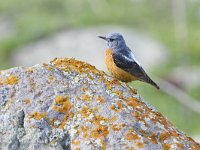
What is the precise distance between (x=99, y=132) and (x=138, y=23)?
35738 mm

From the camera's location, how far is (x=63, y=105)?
8.29m

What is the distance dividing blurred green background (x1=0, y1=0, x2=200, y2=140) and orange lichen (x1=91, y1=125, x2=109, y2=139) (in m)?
16.8

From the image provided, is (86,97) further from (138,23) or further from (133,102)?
(138,23)

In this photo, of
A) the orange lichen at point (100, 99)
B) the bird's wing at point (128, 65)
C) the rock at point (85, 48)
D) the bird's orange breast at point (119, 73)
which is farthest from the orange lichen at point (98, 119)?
the rock at point (85, 48)

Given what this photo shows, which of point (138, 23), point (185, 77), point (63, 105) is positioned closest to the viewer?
point (63, 105)

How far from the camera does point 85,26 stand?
38.9 meters

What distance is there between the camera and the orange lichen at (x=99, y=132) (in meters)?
7.98

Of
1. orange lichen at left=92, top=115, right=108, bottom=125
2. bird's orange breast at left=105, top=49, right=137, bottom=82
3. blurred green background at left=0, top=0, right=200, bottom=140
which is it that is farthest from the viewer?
blurred green background at left=0, top=0, right=200, bottom=140

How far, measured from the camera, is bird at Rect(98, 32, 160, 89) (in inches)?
418

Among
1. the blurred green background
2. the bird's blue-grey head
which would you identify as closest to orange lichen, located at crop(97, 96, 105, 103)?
the bird's blue-grey head

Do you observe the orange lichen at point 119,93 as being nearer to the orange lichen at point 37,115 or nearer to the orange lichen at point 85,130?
the orange lichen at point 85,130

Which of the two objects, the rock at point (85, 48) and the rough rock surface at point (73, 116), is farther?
the rock at point (85, 48)

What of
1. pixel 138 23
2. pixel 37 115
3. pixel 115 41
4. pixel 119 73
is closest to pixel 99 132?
pixel 37 115

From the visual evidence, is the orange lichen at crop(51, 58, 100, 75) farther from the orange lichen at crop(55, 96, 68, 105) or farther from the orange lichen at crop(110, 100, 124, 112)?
the orange lichen at crop(110, 100, 124, 112)
